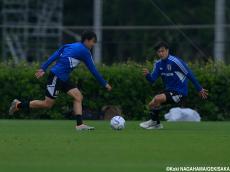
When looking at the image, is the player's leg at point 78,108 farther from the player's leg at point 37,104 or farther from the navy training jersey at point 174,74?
the navy training jersey at point 174,74

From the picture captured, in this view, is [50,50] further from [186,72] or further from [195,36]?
[186,72]

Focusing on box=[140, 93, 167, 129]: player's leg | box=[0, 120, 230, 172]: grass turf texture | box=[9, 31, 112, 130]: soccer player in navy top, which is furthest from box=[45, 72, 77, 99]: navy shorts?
box=[140, 93, 167, 129]: player's leg

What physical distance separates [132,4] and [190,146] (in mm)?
37979

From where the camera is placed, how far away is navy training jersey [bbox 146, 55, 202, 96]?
19.0 meters

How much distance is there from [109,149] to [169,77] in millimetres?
4745

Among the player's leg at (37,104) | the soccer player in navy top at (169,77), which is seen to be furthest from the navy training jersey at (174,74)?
the player's leg at (37,104)

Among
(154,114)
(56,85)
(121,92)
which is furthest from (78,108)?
(121,92)

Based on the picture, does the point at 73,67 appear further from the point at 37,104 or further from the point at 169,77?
the point at 169,77

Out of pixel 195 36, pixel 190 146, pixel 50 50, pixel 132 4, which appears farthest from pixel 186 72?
pixel 132 4

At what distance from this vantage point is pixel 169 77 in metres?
19.2

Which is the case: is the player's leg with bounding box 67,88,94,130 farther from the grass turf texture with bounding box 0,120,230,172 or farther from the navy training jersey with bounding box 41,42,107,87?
the navy training jersey with bounding box 41,42,107,87

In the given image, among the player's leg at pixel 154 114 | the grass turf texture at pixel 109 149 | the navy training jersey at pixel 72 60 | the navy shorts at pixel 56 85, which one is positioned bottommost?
the grass turf texture at pixel 109 149

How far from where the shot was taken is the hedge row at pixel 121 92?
81.7ft

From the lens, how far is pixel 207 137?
16906 millimetres
